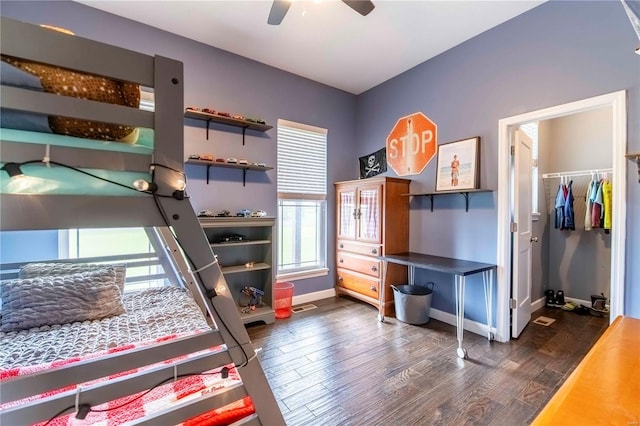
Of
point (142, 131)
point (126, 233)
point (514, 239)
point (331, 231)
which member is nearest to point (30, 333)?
point (126, 233)

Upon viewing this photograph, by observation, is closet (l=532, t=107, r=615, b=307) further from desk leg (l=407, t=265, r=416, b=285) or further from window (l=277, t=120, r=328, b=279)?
window (l=277, t=120, r=328, b=279)

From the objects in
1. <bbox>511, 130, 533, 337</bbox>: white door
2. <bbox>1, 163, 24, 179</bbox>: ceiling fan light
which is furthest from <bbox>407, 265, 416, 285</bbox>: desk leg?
<bbox>1, 163, 24, 179</bbox>: ceiling fan light

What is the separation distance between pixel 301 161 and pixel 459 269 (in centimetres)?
228

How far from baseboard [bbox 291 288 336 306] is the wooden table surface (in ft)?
10.0

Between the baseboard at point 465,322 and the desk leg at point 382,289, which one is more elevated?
the desk leg at point 382,289

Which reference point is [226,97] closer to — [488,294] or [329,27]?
[329,27]

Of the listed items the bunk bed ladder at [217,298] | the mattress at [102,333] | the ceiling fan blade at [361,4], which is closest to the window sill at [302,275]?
the mattress at [102,333]

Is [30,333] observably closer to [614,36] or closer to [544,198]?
[614,36]

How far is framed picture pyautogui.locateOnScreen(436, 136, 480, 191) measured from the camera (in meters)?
2.78

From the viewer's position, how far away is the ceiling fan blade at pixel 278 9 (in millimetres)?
1953

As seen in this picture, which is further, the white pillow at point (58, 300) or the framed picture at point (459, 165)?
the framed picture at point (459, 165)

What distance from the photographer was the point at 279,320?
308cm

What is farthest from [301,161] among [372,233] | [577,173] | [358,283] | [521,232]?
[577,173]

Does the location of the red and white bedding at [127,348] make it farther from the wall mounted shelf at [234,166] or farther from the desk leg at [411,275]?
the desk leg at [411,275]
